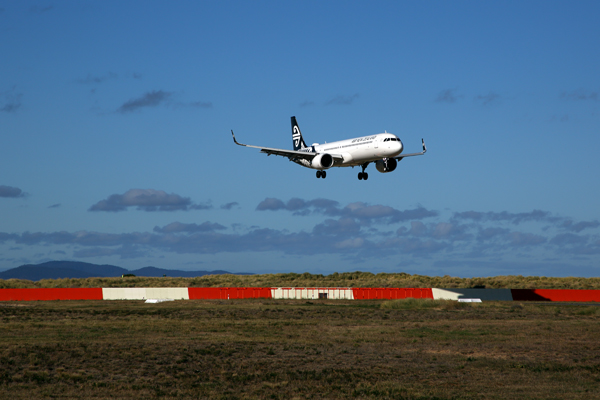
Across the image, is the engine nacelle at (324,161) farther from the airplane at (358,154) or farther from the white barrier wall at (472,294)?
the white barrier wall at (472,294)

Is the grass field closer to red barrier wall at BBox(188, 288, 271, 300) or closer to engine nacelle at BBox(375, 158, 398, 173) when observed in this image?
red barrier wall at BBox(188, 288, 271, 300)

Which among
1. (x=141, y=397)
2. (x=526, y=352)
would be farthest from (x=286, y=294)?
(x=141, y=397)

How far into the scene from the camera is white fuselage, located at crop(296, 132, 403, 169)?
52.4 metres

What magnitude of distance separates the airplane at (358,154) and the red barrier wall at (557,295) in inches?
579

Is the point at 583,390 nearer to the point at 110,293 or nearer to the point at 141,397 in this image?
the point at 141,397

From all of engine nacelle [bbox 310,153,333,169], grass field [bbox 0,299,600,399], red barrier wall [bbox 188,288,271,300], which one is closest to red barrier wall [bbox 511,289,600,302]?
grass field [bbox 0,299,600,399]

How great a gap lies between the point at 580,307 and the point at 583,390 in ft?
77.8

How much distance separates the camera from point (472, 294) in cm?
4456

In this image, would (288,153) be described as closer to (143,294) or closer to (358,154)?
(358,154)

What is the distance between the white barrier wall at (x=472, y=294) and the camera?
4441cm

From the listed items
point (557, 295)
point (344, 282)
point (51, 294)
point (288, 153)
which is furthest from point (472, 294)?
point (51, 294)

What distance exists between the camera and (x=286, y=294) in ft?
164

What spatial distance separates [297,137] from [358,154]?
2420 cm

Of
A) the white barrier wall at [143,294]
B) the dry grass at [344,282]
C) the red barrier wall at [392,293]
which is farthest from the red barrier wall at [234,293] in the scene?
the dry grass at [344,282]
